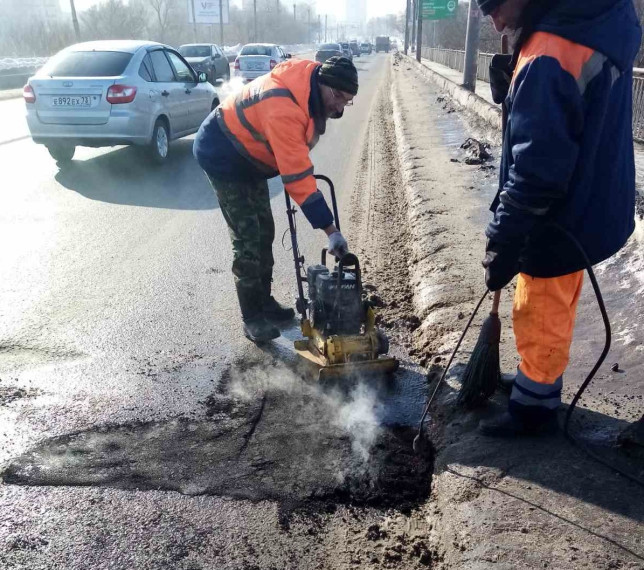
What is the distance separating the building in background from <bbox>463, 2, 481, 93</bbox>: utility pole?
91446 mm

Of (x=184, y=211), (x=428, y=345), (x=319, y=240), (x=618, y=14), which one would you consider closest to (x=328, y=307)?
(x=428, y=345)

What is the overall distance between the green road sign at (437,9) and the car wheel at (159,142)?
1315 inches

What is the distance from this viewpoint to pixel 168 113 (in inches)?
382

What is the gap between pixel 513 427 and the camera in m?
2.96

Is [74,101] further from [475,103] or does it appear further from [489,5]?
[475,103]

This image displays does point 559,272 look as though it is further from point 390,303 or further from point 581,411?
point 390,303

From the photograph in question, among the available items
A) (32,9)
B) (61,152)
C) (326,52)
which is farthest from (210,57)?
(32,9)

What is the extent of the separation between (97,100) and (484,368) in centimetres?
737

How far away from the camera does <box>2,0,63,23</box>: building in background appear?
313ft

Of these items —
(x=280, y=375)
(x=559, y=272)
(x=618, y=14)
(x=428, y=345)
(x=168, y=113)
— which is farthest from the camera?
(x=168, y=113)

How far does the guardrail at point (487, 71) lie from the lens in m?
8.76

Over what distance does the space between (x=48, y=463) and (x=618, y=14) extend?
3043 mm

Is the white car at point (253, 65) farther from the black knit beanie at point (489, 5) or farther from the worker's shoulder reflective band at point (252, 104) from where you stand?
the black knit beanie at point (489, 5)

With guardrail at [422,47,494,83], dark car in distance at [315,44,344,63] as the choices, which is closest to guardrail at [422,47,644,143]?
guardrail at [422,47,494,83]
